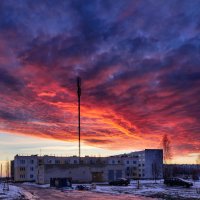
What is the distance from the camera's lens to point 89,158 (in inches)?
7032

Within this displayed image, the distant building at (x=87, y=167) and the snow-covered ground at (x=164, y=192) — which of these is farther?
the distant building at (x=87, y=167)

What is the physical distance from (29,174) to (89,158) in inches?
1093

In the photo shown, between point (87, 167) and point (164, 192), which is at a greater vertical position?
point (87, 167)

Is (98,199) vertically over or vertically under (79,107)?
under

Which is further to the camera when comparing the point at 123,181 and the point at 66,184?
the point at 123,181

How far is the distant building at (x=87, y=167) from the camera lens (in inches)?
4281

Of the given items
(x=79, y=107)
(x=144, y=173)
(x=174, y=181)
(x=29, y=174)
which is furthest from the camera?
(x=144, y=173)

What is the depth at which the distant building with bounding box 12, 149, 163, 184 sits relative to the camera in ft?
357

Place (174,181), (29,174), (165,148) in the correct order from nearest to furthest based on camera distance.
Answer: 1. (174,181)
2. (165,148)
3. (29,174)

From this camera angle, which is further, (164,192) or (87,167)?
(87,167)

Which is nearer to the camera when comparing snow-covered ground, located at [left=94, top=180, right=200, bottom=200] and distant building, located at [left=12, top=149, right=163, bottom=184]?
snow-covered ground, located at [left=94, top=180, right=200, bottom=200]

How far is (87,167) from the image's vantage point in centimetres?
11156

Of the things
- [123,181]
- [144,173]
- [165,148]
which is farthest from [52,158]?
[123,181]

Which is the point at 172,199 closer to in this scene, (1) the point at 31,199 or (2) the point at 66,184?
(1) the point at 31,199
